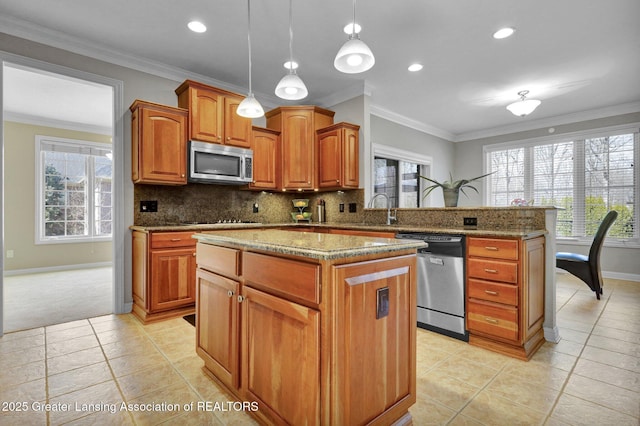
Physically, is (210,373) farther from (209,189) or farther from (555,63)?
(555,63)

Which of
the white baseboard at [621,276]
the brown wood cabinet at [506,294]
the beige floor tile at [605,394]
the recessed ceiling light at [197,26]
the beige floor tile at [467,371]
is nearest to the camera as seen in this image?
the beige floor tile at [605,394]

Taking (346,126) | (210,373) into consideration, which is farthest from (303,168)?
(210,373)

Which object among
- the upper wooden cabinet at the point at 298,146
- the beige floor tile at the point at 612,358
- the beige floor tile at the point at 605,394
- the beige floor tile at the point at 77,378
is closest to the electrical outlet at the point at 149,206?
the upper wooden cabinet at the point at 298,146

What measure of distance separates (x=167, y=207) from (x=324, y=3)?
269 centimetres

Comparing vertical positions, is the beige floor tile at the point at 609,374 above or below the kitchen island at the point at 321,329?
below

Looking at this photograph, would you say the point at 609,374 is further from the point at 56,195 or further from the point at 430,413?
the point at 56,195

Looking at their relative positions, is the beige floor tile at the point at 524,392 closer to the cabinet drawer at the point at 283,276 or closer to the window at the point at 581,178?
the cabinet drawer at the point at 283,276

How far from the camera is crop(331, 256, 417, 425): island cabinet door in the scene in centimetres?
120

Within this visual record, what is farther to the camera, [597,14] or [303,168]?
[303,168]

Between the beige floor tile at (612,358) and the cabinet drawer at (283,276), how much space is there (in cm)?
237

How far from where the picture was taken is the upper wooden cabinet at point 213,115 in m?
3.49

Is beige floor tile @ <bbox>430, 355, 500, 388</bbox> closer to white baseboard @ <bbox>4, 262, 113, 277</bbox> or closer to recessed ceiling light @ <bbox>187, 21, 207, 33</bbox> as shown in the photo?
recessed ceiling light @ <bbox>187, 21, 207, 33</bbox>

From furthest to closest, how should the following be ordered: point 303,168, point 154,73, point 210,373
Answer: point 303,168 → point 154,73 → point 210,373

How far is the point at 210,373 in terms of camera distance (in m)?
2.01
